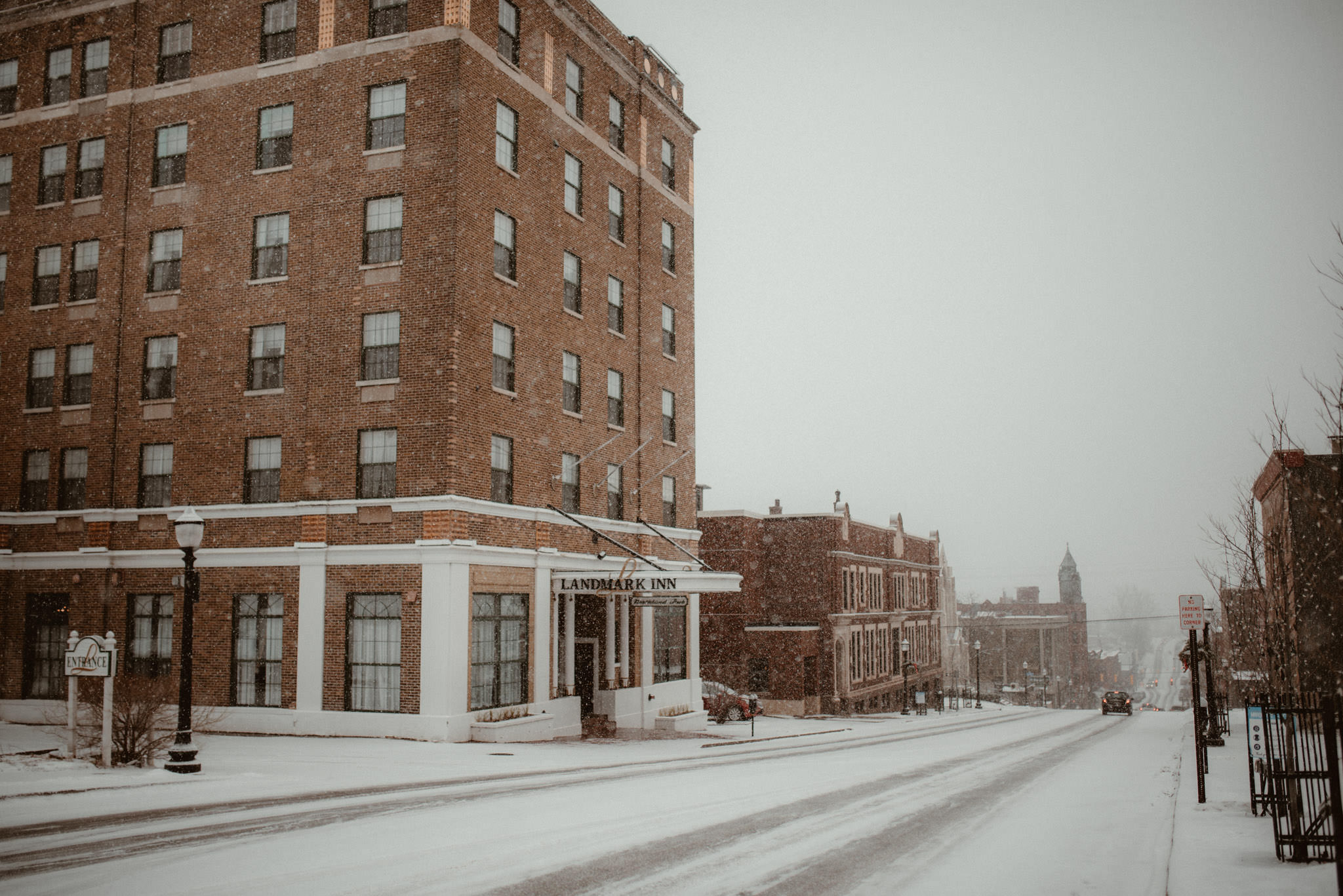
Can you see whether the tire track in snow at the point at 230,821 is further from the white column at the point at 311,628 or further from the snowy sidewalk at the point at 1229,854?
the snowy sidewalk at the point at 1229,854

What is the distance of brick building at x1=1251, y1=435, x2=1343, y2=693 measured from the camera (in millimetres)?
24266

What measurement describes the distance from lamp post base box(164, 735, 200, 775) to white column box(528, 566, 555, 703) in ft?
39.9

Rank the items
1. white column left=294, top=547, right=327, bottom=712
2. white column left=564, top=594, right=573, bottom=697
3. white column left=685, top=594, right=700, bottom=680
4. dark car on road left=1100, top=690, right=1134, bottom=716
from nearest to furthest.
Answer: white column left=294, top=547, right=327, bottom=712 → white column left=564, top=594, right=573, bottom=697 → white column left=685, top=594, right=700, bottom=680 → dark car on road left=1100, top=690, right=1134, bottom=716

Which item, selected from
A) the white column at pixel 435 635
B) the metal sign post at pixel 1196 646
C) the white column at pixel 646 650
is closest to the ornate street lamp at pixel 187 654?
the white column at pixel 435 635

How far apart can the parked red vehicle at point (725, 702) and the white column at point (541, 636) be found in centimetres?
1318

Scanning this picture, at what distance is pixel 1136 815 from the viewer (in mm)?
14883

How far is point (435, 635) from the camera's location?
24.5 m

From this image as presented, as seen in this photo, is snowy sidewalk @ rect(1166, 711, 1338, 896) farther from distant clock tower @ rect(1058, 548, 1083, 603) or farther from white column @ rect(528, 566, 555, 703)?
distant clock tower @ rect(1058, 548, 1083, 603)

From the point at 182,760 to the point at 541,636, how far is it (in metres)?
12.7

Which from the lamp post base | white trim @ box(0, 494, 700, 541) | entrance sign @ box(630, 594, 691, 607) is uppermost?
white trim @ box(0, 494, 700, 541)

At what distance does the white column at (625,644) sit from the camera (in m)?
32.8

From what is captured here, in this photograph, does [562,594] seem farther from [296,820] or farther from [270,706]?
[296,820]

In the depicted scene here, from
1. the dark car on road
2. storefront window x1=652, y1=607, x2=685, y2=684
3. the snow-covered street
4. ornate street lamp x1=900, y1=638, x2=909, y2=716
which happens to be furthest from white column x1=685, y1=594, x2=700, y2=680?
the dark car on road

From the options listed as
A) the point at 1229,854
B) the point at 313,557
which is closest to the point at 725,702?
the point at 313,557
